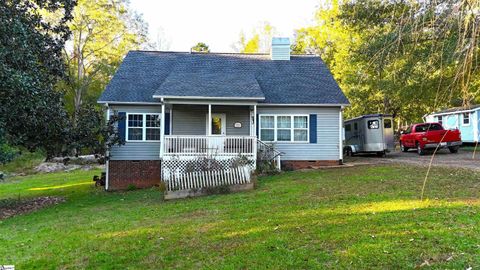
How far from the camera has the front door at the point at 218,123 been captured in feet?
56.6

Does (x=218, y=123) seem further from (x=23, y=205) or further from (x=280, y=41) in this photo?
(x=23, y=205)

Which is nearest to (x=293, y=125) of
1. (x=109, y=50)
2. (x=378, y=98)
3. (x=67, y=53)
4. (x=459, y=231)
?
(x=459, y=231)

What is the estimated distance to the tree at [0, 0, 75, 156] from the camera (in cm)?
1008

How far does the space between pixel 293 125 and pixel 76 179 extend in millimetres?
12447

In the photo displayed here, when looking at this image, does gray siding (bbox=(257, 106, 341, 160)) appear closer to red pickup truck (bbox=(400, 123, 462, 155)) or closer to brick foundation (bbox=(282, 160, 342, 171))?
brick foundation (bbox=(282, 160, 342, 171))

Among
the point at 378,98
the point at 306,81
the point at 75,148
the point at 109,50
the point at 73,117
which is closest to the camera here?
the point at 75,148

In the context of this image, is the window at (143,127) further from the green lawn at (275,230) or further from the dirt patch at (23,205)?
the green lawn at (275,230)

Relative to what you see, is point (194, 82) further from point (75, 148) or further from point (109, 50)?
point (109, 50)

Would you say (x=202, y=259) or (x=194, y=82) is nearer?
(x=202, y=259)

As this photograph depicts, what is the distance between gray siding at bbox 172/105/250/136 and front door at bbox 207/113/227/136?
5.8 inches

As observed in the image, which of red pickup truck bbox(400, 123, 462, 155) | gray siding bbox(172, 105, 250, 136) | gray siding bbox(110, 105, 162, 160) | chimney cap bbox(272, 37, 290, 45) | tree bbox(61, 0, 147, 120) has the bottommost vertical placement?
gray siding bbox(110, 105, 162, 160)

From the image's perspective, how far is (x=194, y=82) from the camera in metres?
16.8

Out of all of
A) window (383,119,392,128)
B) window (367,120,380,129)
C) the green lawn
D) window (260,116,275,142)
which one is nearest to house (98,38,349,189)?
window (260,116,275,142)

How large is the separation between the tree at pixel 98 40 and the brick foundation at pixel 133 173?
21054 millimetres
